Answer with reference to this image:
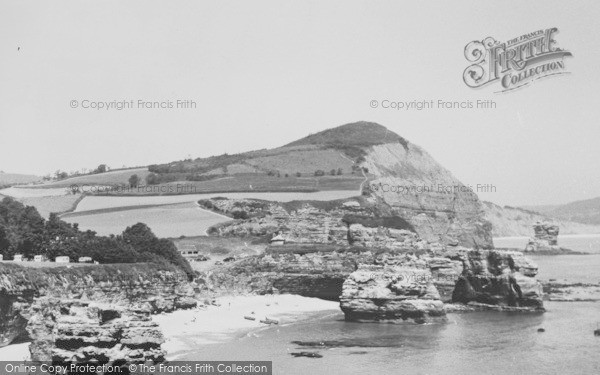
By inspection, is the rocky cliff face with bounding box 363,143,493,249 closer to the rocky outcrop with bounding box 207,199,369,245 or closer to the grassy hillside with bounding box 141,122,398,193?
the grassy hillside with bounding box 141,122,398,193

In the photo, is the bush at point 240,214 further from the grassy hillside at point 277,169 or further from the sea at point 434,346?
the sea at point 434,346

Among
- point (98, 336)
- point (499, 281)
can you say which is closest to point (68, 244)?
point (98, 336)

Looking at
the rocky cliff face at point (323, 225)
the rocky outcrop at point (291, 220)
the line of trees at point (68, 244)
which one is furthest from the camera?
the rocky outcrop at point (291, 220)

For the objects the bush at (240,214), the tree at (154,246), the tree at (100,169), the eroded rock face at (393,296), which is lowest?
the eroded rock face at (393,296)

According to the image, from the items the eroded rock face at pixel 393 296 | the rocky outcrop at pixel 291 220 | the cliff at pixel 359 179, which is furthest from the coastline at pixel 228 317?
the cliff at pixel 359 179

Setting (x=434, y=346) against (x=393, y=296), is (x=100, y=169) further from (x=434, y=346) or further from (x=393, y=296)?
(x=434, y=346)

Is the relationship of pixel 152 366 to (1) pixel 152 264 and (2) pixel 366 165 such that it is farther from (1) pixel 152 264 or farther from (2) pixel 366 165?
(2) pixel 366 165

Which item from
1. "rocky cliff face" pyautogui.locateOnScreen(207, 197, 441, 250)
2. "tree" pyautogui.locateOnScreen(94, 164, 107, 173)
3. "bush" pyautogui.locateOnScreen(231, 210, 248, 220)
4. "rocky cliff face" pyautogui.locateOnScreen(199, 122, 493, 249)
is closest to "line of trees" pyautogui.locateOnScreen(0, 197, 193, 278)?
"rocky cliff face" pyautogui.locateOnScreen(207, 197, 441, 250)
